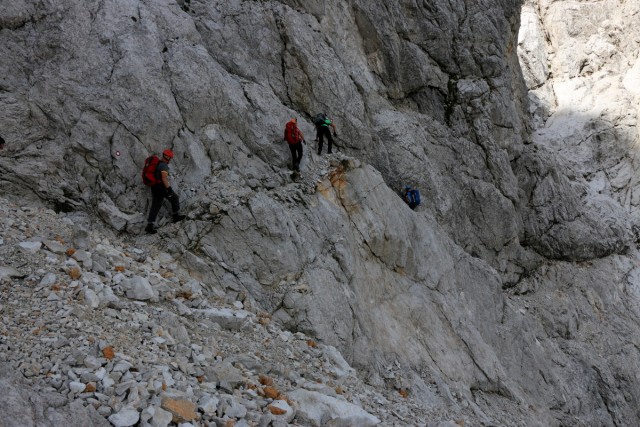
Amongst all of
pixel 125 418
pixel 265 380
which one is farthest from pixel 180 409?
pixel 265 380

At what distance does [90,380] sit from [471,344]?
15785 mm

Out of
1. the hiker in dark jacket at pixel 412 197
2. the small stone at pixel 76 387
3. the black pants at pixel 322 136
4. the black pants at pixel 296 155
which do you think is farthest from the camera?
the hiker in dark jacket at pixel 412 197

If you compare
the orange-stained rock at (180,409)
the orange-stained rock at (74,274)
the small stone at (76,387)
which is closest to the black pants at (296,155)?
the orange-stained rock at (74,274)

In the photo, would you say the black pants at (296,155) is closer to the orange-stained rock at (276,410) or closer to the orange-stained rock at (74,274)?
the orange-stained rock at (74,274)

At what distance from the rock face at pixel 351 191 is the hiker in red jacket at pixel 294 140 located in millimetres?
507

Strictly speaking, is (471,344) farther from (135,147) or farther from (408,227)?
(135,147)

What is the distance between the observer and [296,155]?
1806 cm

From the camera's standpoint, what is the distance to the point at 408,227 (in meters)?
20.8

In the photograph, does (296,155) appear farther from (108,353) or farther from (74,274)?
(108,353)

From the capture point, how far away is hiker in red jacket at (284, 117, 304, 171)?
1741cm

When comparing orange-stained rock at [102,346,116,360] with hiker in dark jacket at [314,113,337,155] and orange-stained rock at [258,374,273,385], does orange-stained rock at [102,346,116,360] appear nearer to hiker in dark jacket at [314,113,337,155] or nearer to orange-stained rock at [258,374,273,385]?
orange-stained rock at [258,374,273,385]

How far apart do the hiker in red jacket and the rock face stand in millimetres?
507

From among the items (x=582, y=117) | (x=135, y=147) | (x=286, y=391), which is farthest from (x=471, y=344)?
(x=582, y=117)

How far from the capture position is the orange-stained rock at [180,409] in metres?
7.56
